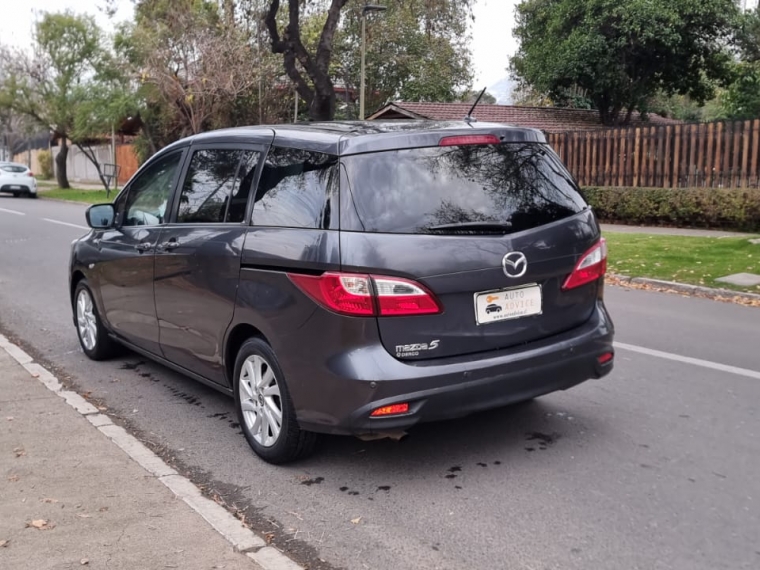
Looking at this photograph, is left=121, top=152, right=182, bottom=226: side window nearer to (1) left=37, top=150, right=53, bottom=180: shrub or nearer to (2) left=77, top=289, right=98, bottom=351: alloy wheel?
(2) left=77, top=289, right=98, bottom=351: alloy wheel

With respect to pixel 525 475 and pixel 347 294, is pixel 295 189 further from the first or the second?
pixel 525 475

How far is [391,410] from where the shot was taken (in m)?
3.83

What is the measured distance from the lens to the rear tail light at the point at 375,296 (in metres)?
3.77

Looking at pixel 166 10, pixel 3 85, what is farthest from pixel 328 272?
pixel 3 85

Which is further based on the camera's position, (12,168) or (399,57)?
(399,57)

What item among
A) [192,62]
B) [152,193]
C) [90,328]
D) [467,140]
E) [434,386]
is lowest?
[90,328]

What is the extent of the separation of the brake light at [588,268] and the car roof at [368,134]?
2.26 feet

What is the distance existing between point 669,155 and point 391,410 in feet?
51.1

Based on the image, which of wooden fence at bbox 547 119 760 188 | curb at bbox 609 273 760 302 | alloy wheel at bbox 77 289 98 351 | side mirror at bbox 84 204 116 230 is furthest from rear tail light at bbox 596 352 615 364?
wooden fence at bbox 547 119 760 188

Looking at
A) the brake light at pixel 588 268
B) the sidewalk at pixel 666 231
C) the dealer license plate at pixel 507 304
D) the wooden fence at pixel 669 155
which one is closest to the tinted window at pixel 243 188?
the dealer license plate at pixel 507 304

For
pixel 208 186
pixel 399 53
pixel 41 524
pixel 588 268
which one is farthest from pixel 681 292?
pixel 399 53

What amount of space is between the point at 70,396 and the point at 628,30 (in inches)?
924

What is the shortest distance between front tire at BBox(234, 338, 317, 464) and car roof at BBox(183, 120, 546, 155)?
3.63 feet

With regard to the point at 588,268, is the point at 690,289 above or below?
below
